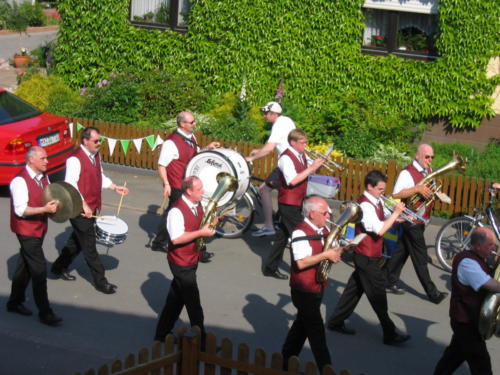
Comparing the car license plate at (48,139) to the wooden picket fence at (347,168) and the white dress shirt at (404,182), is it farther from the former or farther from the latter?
the white dress shirt at (404,182)

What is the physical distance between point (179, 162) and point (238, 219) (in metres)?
1.64

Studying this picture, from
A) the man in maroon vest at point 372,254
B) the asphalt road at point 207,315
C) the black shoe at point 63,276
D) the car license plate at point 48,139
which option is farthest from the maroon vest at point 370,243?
the car license plate at point 48,139

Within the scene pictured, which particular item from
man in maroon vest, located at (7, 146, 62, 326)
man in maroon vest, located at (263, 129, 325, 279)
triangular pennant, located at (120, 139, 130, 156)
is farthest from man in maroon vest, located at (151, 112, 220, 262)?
triangular pennant, located at (120, 139, 130, 156)

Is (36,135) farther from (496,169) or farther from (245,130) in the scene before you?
(496,169)

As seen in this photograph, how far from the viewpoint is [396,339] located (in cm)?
836

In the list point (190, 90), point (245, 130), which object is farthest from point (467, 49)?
point (190, 90)

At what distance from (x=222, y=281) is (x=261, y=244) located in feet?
5.45

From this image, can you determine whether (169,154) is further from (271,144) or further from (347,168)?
(347,168)

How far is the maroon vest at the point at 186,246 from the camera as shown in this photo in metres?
7.55

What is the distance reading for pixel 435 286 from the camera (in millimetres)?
9781

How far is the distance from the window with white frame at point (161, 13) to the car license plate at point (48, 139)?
547 cm

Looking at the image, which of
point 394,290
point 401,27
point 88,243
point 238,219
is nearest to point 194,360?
point 88,243

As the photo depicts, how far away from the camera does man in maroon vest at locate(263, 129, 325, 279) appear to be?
9914 mm

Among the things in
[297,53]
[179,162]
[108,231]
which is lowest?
[108,231]
